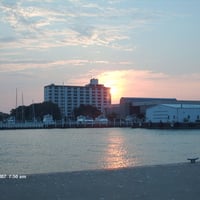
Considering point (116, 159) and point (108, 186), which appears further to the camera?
point (116, 159)

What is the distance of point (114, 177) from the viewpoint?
1388cm

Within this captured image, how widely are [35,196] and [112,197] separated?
1734 millimetres

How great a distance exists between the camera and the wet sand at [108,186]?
35.2ft

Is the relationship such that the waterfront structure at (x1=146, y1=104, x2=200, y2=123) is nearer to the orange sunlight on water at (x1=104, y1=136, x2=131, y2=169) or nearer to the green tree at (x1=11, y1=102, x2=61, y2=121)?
the green tree at (x1=11, y1=102, x2=61, y2=121)

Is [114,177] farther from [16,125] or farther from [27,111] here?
[27,111]

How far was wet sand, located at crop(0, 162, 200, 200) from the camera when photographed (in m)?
10.7

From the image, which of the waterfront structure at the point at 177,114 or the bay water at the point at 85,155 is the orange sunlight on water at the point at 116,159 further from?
the waterfront structure at the point at 177,114

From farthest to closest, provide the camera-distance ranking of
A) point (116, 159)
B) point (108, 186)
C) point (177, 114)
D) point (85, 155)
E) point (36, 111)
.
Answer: point (36, 111)
point (177, 114)
point (85, 155)
point (116, 159)
point (108, 186)

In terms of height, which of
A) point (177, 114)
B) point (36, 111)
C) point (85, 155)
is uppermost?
point (36, 111)

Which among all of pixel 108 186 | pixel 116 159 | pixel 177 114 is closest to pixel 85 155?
pixel 116 159

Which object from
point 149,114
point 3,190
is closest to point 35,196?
point 3,190

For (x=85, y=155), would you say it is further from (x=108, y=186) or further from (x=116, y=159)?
(x=108, y=186)

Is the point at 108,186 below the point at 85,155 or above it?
above

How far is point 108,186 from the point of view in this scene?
40.1 feet
